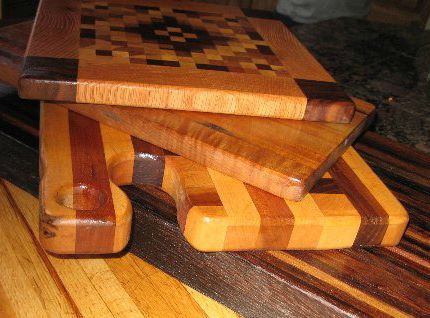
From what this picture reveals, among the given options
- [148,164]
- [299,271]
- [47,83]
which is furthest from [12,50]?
[299,271]

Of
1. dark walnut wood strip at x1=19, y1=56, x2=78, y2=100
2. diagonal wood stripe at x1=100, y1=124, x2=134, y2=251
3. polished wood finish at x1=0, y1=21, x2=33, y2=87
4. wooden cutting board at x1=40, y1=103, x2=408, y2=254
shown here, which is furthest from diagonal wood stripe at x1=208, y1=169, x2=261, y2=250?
polished wood finish at x1=0, y1=21, x2=33, y2=87

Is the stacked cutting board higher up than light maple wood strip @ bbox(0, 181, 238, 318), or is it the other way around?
the stacked cutting board

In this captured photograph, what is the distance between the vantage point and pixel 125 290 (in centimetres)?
64

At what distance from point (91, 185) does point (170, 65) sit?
0.74 feet

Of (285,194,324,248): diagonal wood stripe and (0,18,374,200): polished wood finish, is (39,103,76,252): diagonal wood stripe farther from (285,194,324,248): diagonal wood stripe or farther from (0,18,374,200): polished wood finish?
(285,194,324,248): diagonal wood stripe

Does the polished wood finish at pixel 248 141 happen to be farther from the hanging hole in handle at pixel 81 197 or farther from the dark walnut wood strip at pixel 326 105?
the hanging hole in handle at pixel 81 197

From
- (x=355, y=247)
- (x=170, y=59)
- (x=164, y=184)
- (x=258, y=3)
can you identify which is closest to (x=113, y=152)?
(x=164, y=184)

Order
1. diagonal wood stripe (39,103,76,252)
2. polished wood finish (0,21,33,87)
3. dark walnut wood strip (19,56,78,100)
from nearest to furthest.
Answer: diagonal wood stripe (39,103,76,252), dark walnut wood strip (19,56,78,100), polished wood finish (0,21,33,87)

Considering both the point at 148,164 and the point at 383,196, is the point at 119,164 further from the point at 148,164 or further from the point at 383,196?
the point at 383,196

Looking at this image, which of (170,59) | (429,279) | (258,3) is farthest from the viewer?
(258,3)

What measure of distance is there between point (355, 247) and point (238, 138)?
0.60ft

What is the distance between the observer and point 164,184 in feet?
2.18

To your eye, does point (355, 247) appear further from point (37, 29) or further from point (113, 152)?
point (37, 29)

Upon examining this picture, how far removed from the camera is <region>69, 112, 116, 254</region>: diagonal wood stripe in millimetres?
542
